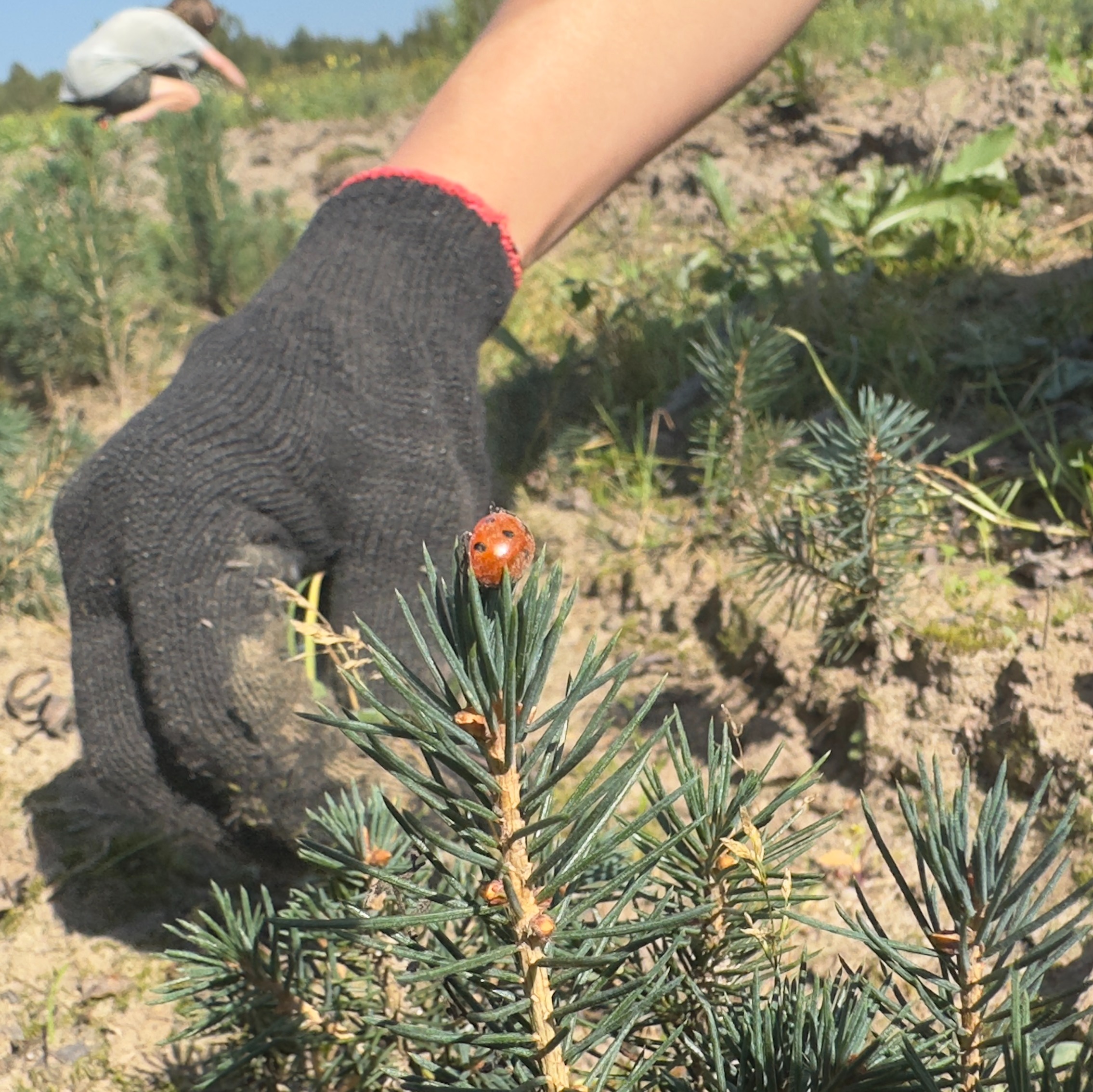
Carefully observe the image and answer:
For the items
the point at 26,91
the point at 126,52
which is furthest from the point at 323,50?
the point at 126,52

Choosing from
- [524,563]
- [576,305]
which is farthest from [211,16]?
[524,563]

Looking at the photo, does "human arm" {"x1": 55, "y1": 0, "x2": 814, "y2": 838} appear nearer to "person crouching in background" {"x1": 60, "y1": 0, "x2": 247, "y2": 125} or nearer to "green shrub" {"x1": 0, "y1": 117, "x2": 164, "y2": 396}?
"green shrub" {"x1": 0, "y1": 117, "x2": 164, "y2": 396}

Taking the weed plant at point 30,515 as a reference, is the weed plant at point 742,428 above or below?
below

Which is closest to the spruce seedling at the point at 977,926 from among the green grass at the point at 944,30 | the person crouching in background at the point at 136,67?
the green grass at the point at 944,30

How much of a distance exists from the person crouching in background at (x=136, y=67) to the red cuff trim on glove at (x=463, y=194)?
5003 millimetres

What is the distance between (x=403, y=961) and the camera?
1.01 meters

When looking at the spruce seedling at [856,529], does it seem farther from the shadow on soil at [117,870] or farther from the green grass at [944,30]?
the green grass at [944,30]

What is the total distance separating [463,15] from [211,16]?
2.86m

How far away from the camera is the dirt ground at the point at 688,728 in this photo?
1.44 metres

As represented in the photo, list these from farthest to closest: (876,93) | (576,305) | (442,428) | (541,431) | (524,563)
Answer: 1. (876,93)
2. (576,305)
3. (541,431)
4. (442,428)
5. (524,563)

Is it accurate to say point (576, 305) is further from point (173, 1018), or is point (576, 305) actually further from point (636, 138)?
point (173, 1018)

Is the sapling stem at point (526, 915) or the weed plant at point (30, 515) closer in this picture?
the sapling stem at point (526, 915)

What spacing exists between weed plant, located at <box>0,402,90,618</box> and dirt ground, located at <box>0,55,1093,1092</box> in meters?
0.07

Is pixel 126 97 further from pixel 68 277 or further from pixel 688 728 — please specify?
pixel 688 728
